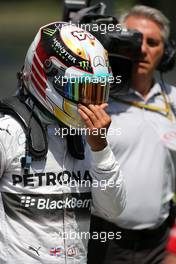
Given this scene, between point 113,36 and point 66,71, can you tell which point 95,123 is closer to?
point 66,71

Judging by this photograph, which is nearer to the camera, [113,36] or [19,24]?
[113,36]

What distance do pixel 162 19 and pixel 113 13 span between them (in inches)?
18.8

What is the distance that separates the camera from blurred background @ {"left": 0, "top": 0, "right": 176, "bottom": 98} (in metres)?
12.2

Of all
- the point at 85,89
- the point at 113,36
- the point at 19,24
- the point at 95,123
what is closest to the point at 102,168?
the point at 95,123

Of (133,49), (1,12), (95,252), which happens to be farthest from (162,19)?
(1,12)

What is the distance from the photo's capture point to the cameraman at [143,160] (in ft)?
12.5

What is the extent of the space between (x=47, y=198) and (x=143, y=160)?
3.62ft

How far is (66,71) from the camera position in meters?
2.81

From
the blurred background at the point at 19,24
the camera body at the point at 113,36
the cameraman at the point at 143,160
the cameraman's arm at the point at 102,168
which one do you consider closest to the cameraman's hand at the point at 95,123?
the cameraman's arm at the point at 102,168

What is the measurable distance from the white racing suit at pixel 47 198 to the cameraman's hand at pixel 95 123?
0.04 m

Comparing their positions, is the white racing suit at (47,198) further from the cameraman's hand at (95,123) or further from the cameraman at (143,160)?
the cameraman at (143,160)

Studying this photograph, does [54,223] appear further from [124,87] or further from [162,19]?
[162,19]

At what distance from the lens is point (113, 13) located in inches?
182

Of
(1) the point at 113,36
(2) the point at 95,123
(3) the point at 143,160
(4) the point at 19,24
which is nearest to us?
(2) the point at 95,123
